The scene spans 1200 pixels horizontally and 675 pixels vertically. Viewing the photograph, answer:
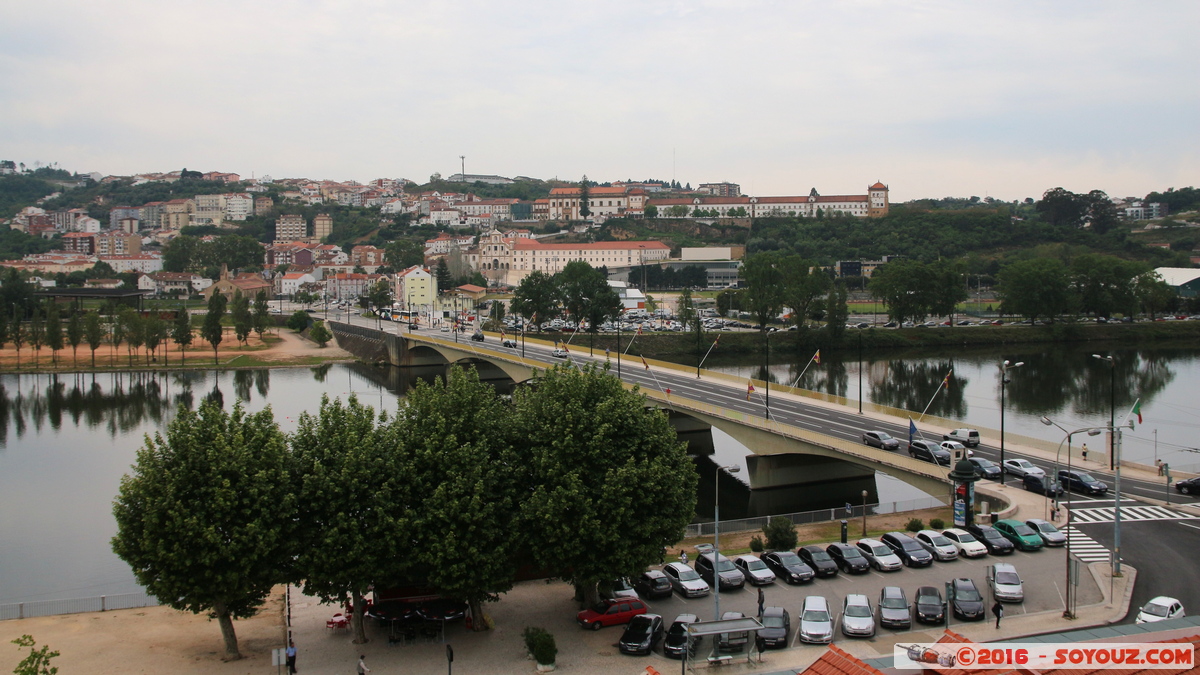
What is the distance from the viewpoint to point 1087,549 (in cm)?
1970

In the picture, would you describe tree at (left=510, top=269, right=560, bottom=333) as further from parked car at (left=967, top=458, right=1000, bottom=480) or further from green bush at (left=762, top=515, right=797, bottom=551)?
green bush at (left=762, top=515, right=797, bottom=551)

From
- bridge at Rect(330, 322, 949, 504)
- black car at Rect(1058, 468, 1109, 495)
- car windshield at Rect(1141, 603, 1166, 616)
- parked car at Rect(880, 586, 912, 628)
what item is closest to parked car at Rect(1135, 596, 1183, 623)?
car windshield at Rect(1141, 603, 1166, 616)

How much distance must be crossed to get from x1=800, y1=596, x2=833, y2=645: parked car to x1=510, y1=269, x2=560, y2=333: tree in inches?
2618

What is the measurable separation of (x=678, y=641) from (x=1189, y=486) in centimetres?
1610

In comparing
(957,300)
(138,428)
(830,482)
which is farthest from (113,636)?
(957,300)

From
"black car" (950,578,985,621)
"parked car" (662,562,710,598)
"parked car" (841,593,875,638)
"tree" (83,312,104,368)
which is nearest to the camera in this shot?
"parked car" (841,593,875,638)

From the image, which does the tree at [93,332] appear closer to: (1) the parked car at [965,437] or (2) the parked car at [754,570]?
(1) the parked car at [965,437]

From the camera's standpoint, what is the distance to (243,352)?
74438mm

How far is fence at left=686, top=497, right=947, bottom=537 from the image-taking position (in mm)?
24422

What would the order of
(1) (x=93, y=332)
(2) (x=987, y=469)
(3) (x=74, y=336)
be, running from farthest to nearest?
(3) (x=74, y=336) → (1) (x=93, y=332) → (2) (x=987, y=469)

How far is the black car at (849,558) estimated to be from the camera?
19.3 metres

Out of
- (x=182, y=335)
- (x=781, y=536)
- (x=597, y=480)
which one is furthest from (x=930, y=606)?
(x=182, y=335)

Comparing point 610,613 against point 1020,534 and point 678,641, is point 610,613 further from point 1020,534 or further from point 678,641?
point 1020,534

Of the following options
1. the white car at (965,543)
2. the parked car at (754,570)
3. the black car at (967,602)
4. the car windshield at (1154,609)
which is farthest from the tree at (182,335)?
the car windshield at (1154,609)
